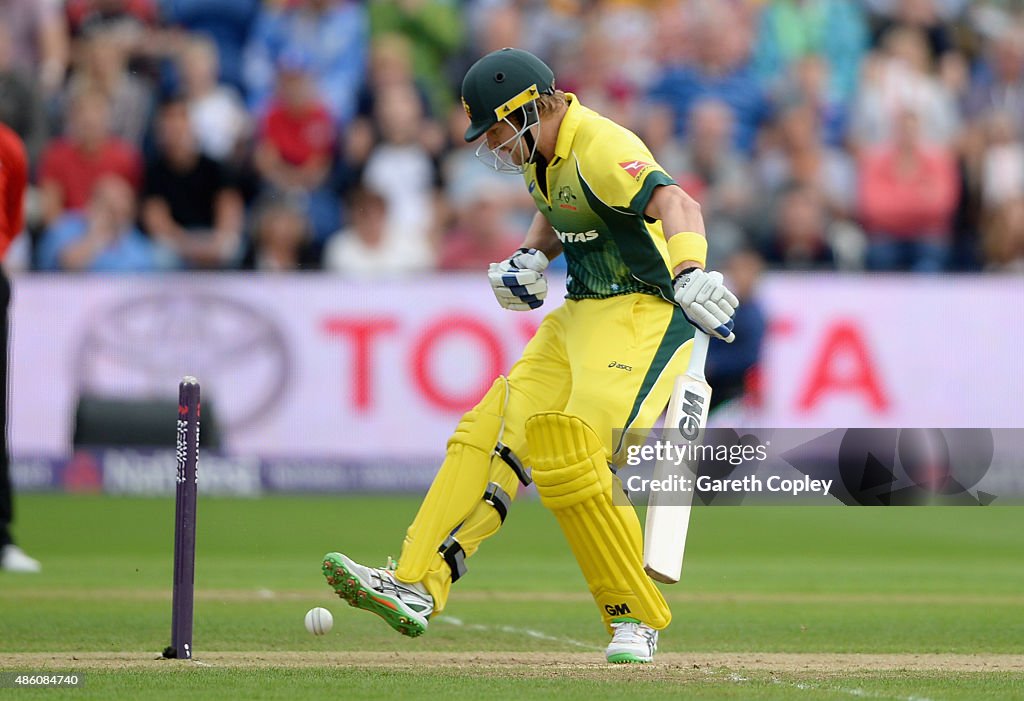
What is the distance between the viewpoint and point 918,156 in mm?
16891

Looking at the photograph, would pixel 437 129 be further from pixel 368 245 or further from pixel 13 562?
pixel 13 562

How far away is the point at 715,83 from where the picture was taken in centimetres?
1727

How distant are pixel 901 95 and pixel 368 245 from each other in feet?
19.1

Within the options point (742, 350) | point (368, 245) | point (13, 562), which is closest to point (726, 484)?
point (13, 562)

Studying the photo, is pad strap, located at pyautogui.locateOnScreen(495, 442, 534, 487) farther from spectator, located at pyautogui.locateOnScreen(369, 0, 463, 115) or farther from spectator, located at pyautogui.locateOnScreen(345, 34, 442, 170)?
spectator, located at pyautogui.locateOnScreen(369, 0, 463, 115)

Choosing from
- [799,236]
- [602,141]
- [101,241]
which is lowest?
[602,141]

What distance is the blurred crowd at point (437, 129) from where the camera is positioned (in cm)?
1590

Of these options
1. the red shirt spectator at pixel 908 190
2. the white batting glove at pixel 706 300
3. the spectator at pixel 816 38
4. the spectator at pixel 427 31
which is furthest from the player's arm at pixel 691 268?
the spectator at pixel 816 38

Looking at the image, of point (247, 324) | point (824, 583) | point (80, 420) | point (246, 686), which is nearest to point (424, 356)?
point (247, 324)

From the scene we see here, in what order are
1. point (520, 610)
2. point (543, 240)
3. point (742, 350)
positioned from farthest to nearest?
point (742, 350), point (520, 610), point (543, 240)

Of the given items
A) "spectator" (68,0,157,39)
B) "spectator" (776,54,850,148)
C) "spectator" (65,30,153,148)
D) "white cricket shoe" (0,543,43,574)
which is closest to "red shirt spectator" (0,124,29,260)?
"white cricket shoe" (0,543,43,574)

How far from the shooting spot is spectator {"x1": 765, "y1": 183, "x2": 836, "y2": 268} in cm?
1599


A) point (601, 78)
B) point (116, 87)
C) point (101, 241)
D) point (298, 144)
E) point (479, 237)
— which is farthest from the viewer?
point (601, 78)

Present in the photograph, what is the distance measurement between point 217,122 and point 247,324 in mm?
2459
